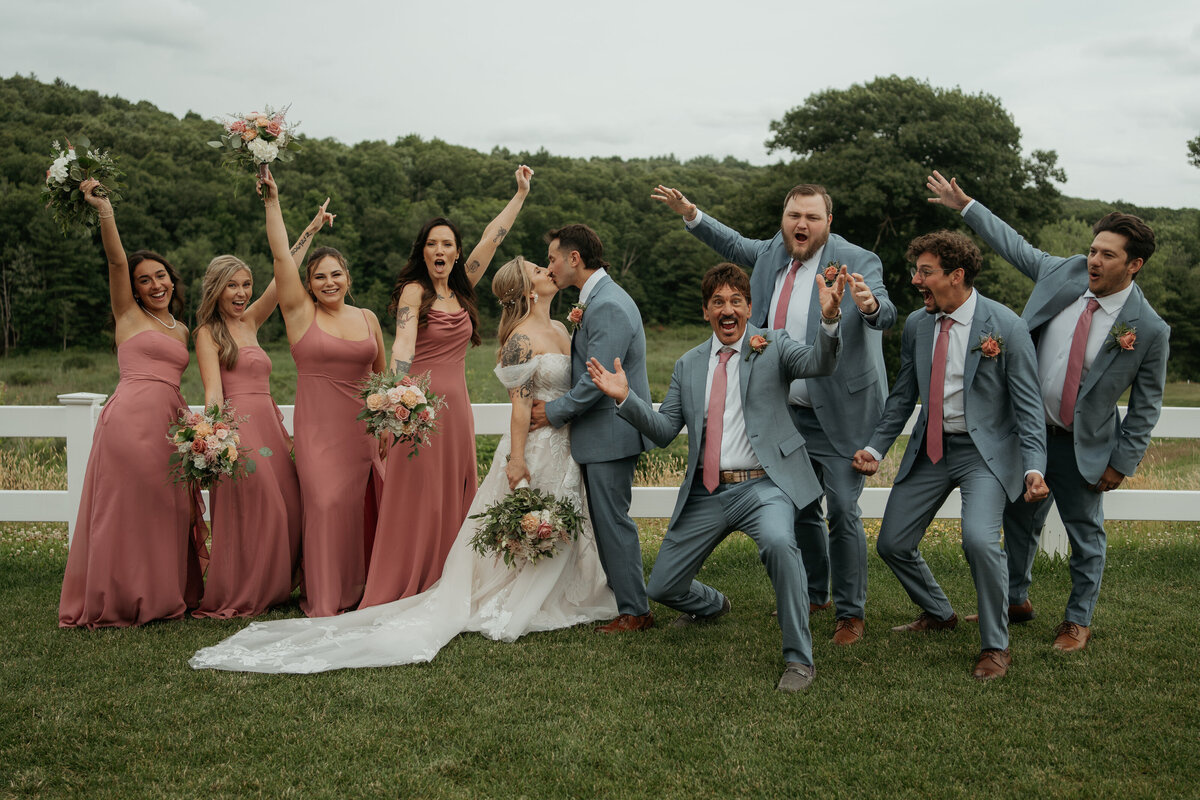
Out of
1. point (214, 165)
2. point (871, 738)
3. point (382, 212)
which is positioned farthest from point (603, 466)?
point (214, 165)

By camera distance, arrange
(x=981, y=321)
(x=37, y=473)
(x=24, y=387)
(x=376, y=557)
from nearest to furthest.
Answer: (x=981, y=321) → (x=376, y=557) → (x=37, y=473) → (x=24, y=387)

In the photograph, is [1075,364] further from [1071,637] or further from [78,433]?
[78,433]

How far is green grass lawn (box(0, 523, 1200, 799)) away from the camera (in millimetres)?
3746

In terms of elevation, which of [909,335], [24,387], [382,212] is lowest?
[24,387]

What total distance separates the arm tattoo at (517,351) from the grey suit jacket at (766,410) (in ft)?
2.98

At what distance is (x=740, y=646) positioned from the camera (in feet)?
17.6

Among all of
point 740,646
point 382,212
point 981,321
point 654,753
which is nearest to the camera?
point 654,753

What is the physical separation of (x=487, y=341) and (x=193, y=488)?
3183cm

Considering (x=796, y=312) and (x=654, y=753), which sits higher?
(x=796, y=312)

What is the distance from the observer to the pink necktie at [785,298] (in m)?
5.61

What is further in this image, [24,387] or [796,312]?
[24,387]

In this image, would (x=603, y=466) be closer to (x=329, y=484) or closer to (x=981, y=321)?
(x=329, y=484)

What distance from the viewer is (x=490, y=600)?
19.1 ft

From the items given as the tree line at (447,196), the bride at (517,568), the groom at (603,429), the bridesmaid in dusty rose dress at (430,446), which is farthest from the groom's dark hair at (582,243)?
the tree line at (447,196)
